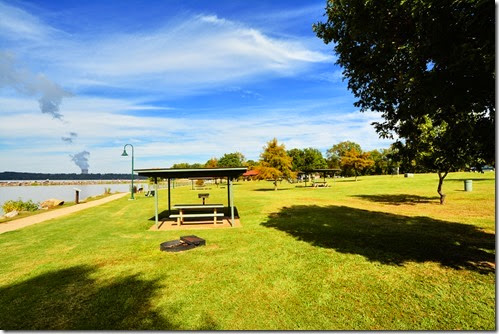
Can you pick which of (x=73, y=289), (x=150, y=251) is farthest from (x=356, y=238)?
(x=73, y=289)

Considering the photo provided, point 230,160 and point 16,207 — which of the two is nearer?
point 16,207

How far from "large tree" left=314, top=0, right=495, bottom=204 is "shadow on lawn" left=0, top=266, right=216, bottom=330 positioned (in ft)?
21.2

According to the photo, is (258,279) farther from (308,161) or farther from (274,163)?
(308,161)

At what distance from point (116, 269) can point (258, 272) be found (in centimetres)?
392

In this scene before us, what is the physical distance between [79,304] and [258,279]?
3.85 meters

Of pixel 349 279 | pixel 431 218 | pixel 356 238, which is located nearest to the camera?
pixel 349 279

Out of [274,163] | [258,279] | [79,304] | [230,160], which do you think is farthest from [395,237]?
[230,160]

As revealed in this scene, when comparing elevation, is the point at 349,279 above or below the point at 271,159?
below

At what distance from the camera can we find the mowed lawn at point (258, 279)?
5133 mm

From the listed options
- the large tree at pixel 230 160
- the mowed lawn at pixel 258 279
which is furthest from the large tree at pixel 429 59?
the large tree at pixel 230 160

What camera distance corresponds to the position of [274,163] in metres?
39.5

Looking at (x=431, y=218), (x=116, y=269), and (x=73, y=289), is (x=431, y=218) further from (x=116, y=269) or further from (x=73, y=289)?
(x=73, y=289)

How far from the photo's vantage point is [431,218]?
571 inches

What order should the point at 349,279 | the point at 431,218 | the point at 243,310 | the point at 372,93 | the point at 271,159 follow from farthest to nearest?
the point at 271,159 → the point at 431,218 → the point at 372,93 → the point at 349,279 → the point at 243,310
